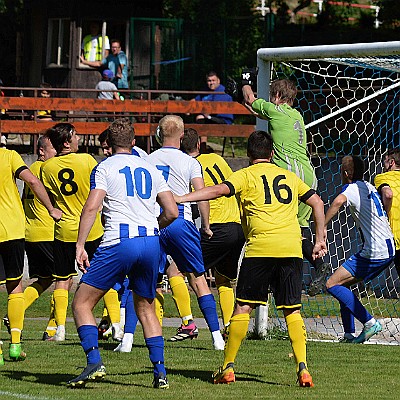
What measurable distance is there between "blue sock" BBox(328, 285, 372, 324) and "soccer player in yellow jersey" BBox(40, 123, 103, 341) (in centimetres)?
262

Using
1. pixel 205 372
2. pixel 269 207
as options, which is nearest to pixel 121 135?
pixel 269 207

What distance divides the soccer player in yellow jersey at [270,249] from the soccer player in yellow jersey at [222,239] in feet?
8.89

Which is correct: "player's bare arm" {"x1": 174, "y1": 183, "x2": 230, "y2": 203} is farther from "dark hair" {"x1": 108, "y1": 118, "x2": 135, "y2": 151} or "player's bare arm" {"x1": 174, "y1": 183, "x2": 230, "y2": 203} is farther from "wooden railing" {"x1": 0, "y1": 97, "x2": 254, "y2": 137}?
"wooden railing" {"x1": 0, "y1": 97, "x2": 254, "y2": 137}

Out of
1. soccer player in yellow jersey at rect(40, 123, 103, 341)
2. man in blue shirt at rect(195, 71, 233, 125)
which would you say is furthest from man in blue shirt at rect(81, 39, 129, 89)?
soccer player in yellow jersey at rect(40, 123, 103, 341)

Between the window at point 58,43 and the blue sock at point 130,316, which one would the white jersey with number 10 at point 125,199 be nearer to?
the blue sock at point 130,316

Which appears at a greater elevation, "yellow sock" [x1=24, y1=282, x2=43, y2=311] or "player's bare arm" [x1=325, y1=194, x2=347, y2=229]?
"player's bare arm" [x1=325, y1=194, x2=347, y2=229]

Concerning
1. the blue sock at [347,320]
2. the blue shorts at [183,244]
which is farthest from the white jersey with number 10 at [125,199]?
the blue sock at [347,320]

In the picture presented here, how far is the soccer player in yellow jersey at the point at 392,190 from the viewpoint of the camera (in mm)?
11648

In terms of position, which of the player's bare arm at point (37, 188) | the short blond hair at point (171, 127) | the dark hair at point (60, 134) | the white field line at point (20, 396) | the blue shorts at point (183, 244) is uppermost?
the short blond hair at point (171, 127)

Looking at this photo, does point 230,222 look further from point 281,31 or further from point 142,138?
point 281,31

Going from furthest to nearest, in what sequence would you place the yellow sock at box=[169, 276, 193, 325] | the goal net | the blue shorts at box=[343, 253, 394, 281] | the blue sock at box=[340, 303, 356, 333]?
1. the goal net
2. the blue sock at box=[340, 303, 356, 333]
3. the blue shorts at box=[343, 253, 394, 281]
4. the yellow sock at box=[169, 276, 193, 325]

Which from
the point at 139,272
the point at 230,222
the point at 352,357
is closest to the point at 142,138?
the point at 230,222

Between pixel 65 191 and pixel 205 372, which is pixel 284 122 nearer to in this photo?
pixel 65 191

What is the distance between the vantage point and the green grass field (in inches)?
307
